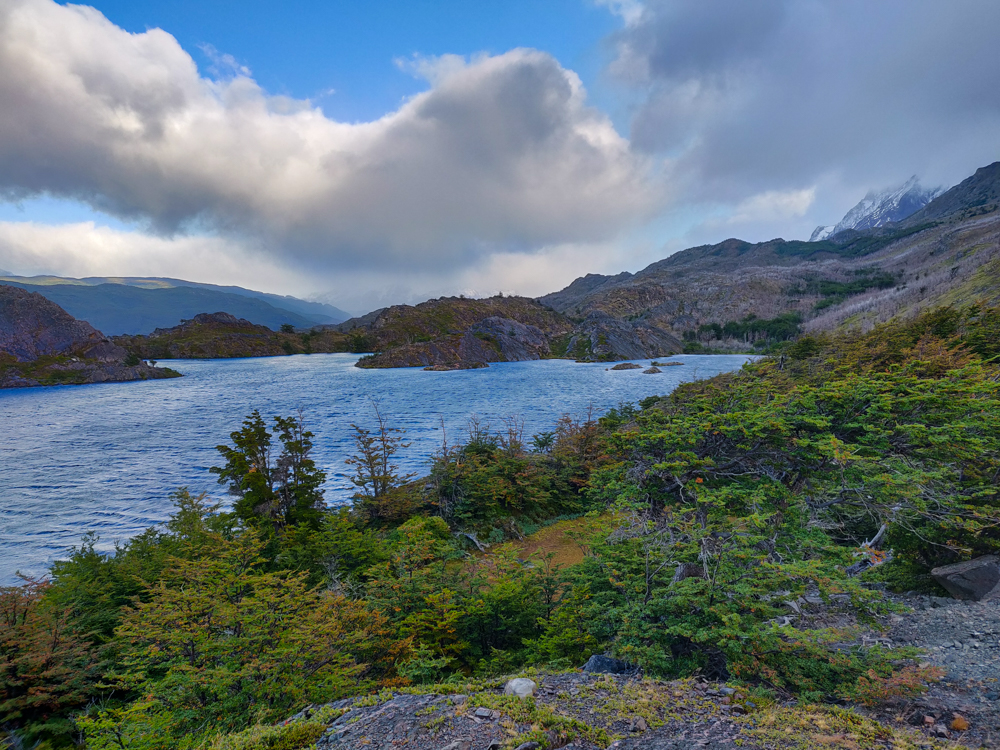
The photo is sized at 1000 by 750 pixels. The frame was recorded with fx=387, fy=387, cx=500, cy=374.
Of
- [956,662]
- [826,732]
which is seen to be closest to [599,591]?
[826,732]

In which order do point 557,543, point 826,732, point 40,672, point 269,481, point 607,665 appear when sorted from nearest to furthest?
1. point 826,732
2. point 40,672
3. point 607,665
4. point 269,481
5. point 557,543

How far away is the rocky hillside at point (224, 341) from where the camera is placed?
106781 mm

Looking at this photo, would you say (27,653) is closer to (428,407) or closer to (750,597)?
(750,597)

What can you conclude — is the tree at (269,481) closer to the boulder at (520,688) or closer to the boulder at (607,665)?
the boulder at (520,688)

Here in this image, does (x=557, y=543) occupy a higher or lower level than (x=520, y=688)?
lower

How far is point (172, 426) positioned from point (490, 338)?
7905cm

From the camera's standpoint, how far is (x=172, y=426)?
106ft

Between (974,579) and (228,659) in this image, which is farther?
(974,579)

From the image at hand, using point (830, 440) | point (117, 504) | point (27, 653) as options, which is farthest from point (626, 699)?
point (117, 504)

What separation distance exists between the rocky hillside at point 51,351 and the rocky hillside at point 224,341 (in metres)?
21.7

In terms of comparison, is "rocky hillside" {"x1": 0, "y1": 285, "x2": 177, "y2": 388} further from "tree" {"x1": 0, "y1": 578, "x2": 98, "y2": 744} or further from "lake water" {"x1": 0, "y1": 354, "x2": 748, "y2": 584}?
"tree" {"x1": 0, "y1": 578, "x2": 98, "y2": 744}

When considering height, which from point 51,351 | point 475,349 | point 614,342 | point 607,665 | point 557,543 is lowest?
point 557,543

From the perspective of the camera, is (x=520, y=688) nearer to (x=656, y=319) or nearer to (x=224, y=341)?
(x=224, y=341)

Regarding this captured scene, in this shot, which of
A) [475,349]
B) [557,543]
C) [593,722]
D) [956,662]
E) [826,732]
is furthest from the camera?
[475,349]
